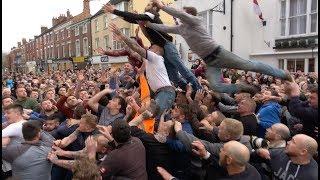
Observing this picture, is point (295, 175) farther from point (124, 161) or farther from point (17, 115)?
point (17, 115)

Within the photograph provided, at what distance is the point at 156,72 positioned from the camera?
17.1 feet

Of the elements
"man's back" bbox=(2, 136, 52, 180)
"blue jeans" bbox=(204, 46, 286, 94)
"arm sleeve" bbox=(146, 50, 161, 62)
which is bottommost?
"man's back" bbox=(2, 136, 52, 180)

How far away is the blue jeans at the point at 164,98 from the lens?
5.18 metres

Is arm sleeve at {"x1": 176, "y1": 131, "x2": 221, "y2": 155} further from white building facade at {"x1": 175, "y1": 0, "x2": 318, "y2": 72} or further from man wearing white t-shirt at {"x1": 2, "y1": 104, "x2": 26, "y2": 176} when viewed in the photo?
white building facade at {"x1": 175, "y1": 0, "x2": 318, "y2": 72}

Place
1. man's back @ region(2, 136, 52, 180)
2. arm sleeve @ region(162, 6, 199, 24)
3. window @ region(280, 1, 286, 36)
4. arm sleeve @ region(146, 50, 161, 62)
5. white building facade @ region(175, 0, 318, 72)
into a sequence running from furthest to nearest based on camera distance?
1. window @ region(280, 1, 286, 36)
2. white building facade @ region(175, 0, 318, 72)
3. arm sleeve @ region(146, 50, 161, 62)
4. arm sleeve @ region(162, 6, 199, 24)
5. man's back @ region(2, 136, 52, 180)

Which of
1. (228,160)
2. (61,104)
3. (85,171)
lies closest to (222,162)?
(228,160)

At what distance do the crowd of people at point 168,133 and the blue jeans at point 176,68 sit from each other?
0.02m

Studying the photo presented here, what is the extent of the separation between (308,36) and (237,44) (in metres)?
4.08

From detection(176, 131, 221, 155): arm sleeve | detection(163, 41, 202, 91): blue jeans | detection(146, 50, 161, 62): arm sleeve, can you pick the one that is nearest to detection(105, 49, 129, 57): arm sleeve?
detection(163, 41, 202, 91): blue jeans

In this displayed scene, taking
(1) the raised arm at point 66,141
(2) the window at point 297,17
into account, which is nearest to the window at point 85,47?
(2) the window at point 297,17

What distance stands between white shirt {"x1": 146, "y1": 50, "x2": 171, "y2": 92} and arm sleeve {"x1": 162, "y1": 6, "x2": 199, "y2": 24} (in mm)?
604

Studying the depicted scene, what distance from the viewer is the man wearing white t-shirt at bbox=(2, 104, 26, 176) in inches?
165

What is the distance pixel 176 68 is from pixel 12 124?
9.53ft

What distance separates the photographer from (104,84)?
29.3ft
